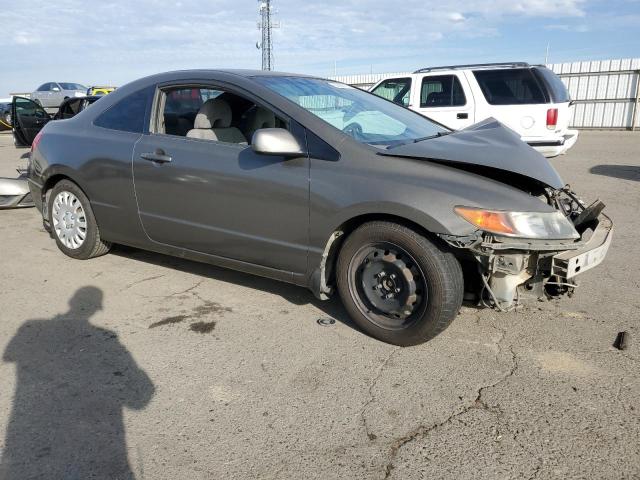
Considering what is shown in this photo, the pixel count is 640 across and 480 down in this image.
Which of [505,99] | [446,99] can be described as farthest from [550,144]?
[446,99]

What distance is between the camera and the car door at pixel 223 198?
3.45 meters

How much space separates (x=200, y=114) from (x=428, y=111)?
6.45 m

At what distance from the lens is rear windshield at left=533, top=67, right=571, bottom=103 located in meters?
8.65

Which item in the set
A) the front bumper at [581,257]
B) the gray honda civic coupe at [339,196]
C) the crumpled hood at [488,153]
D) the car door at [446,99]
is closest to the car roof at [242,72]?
the gray honda civic coupe at [339,196]

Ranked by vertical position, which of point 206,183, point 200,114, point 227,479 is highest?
point 200,114

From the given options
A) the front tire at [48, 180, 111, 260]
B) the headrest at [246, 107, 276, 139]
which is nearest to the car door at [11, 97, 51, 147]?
the front tire at [48, 180, 111, 260]

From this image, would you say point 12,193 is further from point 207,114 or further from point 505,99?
point 505,99

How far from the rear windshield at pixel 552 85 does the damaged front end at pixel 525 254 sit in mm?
6012

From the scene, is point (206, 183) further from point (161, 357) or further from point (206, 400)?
point (206, 400)

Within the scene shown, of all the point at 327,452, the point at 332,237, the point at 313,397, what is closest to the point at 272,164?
the point at 332,237

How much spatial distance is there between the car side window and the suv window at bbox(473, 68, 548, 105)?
6.20m

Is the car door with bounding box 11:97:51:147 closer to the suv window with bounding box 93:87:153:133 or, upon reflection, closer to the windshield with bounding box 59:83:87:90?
the suv window with bounding box 93:87:153:133

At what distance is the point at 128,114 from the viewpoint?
4.32m

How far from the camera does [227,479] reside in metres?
2.19
